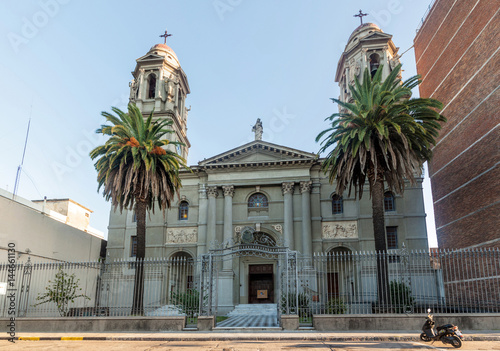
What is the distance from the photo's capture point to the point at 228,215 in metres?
31.9

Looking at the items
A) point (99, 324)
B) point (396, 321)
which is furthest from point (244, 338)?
point (99, 324)

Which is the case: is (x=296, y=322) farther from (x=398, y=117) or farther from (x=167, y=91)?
(x=167, y=91)

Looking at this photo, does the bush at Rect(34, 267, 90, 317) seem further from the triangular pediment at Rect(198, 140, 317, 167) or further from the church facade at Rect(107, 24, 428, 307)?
the triangular pediment at Rect(198, 140, 317, 167)

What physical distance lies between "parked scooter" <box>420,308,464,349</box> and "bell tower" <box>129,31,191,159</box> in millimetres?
26986

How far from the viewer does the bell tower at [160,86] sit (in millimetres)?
36188

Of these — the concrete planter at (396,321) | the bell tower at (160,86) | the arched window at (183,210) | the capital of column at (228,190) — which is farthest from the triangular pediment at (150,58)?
the concrete planter at (396,321)

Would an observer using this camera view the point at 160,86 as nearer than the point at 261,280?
No

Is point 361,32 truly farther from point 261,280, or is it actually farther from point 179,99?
point 261,280

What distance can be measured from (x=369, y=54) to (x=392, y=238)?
15.7 meters

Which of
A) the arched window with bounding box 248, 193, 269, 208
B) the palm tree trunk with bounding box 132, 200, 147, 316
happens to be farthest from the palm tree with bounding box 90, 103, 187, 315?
the arched window with bounding box 248, 193, 269, 208

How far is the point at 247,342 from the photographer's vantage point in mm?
13383

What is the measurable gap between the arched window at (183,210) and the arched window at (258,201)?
5.40 m

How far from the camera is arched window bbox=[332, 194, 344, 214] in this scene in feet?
103

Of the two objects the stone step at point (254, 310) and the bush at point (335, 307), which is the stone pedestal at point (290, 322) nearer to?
the bush at point (335, 307)
